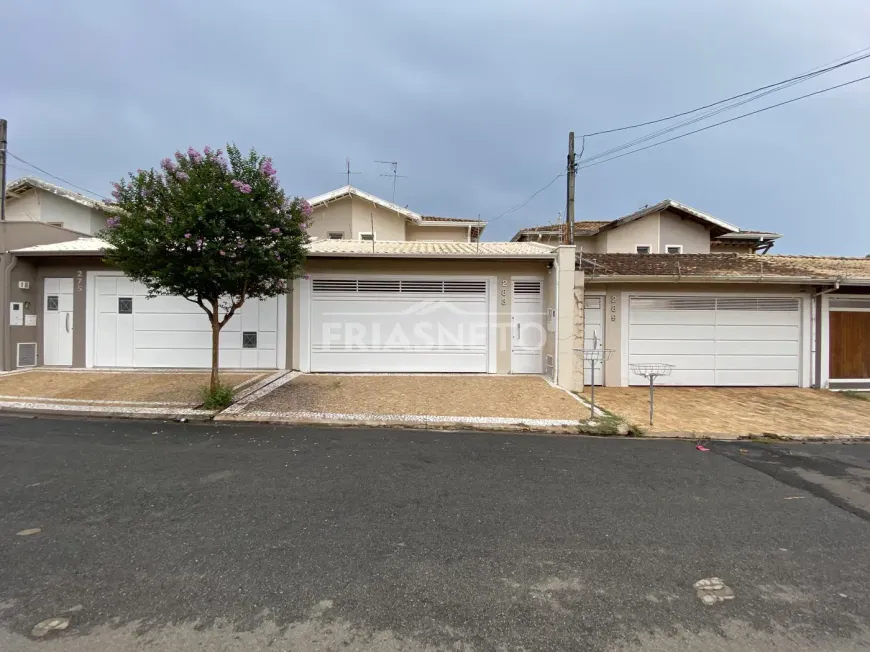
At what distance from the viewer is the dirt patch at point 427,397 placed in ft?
24.6

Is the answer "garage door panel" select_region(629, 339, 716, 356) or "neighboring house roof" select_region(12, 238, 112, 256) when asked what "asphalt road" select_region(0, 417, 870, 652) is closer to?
"garage door panel" select_region(629, 339, 716, 356)

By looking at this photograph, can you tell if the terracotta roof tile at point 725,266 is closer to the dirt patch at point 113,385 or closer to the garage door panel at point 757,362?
the garage door panel at point 757,362

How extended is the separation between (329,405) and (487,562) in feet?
17.7

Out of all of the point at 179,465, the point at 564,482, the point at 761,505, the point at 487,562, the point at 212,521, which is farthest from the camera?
the point at 179,465

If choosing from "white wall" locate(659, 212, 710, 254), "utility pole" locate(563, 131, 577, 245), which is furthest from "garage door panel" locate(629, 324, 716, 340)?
"white wall" locate(659, 212, 710, 254)

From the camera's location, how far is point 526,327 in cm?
1083

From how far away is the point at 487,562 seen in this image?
287cm

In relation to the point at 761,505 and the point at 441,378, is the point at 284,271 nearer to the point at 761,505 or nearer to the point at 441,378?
the point at 441,378

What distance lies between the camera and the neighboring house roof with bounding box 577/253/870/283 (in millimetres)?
10227

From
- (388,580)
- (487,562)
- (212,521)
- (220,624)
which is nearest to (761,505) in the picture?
(487,562)

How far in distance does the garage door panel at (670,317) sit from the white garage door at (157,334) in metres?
9.49

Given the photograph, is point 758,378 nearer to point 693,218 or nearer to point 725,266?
point 725,266

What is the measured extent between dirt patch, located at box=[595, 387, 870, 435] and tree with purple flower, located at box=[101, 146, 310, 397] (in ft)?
23.4

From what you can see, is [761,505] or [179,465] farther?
[179,465]
